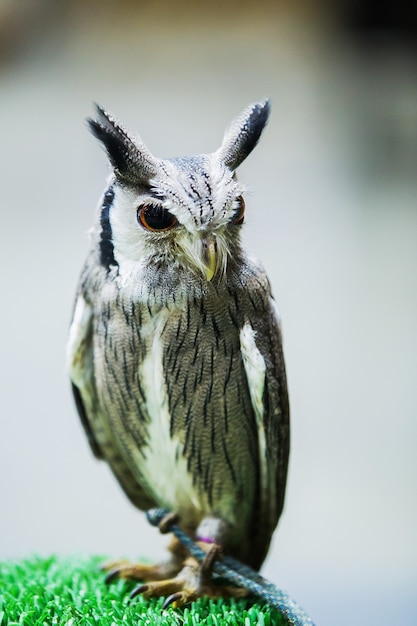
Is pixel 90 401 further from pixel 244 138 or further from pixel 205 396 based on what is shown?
pixel 244 138

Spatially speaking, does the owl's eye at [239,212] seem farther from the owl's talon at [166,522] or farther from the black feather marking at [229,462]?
the owl's talon at [166,522]

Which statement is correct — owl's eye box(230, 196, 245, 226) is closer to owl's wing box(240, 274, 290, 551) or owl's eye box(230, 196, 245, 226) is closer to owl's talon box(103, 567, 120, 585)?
owl's wing box(240, 274, 290, 551)

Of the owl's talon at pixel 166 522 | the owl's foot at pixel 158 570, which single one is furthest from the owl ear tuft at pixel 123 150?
the owl's foot at pixel 158 570

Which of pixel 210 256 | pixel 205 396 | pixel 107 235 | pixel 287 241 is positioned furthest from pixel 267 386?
pixel 287 241

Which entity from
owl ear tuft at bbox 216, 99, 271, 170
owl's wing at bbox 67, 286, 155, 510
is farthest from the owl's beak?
owl's wing at bbox 67, 286, 155, 510

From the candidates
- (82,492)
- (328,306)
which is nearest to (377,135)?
(328,306)

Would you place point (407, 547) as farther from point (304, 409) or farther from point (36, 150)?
point (36, 150)
